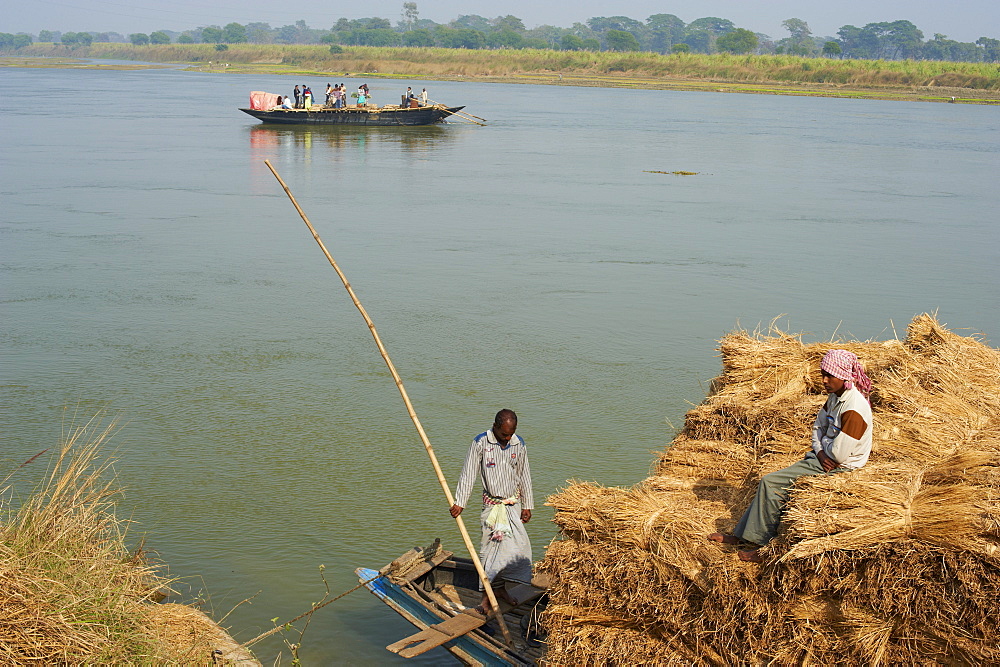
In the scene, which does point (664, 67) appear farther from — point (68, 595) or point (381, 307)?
point (68, 595)

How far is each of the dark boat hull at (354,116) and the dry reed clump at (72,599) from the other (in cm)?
2903

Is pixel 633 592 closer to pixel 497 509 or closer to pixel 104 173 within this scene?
pixel 497 509

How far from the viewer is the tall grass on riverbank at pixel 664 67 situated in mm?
67625

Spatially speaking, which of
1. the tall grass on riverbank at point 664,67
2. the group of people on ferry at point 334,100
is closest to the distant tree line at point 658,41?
the tall grass on riverbank at point 664,67

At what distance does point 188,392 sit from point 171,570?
3.07 m

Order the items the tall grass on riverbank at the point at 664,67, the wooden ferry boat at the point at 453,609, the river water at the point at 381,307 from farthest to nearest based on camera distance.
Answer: the tall grass on riverbank at the point at 664,67 → the river water at the point at 381,307 → the wooden ferry boat at the point at 453,609

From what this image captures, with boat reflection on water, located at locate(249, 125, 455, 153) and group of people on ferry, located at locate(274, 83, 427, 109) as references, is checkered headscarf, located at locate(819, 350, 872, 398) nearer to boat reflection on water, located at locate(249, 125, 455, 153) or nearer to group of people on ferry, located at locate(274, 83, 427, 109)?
boat reflection on water, located at locate(249, 125, 455, 153)

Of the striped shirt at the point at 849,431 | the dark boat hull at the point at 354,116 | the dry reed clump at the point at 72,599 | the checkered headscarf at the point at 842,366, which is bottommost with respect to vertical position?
the dry reed clump at the point at 72,599

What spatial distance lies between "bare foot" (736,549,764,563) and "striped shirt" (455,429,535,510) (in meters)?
1.24

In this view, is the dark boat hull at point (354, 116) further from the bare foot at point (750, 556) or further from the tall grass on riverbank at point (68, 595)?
the bare foot at point (750, 556)

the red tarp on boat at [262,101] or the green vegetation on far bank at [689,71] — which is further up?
the green vegetation on far bank at [689,71]

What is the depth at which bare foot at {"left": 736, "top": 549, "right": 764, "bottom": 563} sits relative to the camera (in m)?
3.90

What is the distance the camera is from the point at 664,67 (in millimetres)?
76000

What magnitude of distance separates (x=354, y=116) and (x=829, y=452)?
30.8 m
